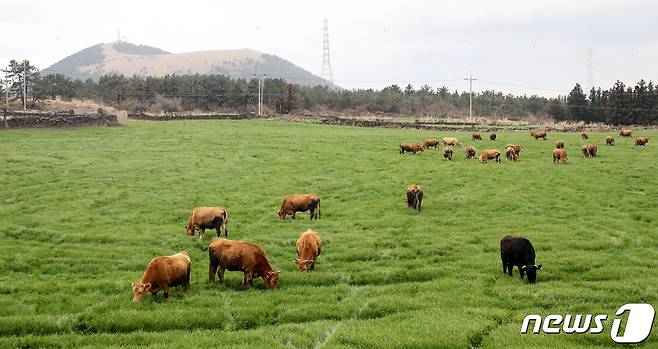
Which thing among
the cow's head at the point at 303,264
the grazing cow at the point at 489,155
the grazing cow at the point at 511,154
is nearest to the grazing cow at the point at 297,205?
the cow's head at the point at 303,264

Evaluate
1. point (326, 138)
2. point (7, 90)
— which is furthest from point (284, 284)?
point (7, 90)

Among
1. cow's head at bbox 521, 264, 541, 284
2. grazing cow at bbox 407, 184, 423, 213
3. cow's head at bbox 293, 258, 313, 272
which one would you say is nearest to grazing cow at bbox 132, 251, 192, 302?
cow's head at bbox 293, 258, 313, 272

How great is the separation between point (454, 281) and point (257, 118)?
68.6 m

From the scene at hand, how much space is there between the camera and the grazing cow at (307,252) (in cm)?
1742

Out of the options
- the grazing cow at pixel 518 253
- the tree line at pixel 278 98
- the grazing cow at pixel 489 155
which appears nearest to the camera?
the grazing cow at pixel 518 253

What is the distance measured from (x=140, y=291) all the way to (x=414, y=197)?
1614cm

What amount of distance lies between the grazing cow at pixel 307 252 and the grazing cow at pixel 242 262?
5.94 ft

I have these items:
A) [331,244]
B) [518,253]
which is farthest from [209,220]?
[518,253]

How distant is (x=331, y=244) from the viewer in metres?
20.8

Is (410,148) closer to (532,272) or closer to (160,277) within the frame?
(532,272)

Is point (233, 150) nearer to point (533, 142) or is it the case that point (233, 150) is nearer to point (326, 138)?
point (326, 138)

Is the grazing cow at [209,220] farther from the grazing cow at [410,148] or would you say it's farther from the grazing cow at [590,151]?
the grazing cow at [590,151]

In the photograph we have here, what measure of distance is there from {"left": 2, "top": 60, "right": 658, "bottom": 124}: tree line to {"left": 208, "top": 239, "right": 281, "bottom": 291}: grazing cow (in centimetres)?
7799

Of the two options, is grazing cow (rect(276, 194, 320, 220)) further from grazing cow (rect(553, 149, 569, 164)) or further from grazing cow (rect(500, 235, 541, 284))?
grazing cow (rect(553, 149, 569, 164))
